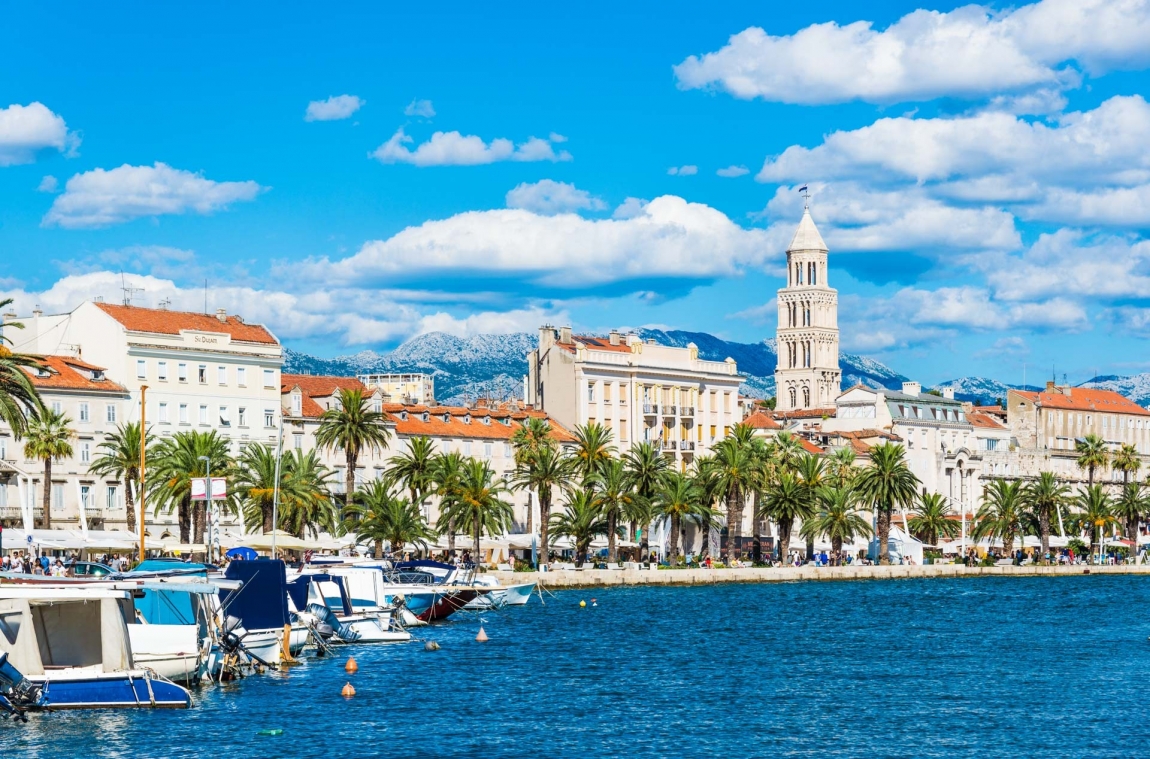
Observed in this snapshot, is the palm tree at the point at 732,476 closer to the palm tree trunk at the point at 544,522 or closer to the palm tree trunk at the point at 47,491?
the palm tree trunk at the point at 544,522

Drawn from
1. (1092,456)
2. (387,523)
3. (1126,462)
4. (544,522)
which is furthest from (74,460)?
(1126,462)

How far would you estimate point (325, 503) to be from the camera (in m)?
109

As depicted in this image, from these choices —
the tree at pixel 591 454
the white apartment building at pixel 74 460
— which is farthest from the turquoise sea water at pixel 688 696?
the tree at pixel 591 454

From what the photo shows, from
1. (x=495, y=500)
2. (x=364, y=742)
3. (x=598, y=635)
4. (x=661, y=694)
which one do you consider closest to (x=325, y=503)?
(x=495, y=500)

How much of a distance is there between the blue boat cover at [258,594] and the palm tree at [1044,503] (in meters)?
99.8

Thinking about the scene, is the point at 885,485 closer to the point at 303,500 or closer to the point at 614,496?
the point at 614,496

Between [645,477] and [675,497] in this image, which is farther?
[675,497]

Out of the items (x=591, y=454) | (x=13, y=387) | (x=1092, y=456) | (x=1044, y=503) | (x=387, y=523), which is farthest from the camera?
(x=1092, y=456)

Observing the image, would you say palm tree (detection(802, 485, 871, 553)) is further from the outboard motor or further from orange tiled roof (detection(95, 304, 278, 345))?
the outboard motor

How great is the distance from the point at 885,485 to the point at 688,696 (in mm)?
81492

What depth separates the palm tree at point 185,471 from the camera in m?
101

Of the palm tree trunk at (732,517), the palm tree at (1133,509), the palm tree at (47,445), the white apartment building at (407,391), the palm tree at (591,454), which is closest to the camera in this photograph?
the palm tree at (47,445)

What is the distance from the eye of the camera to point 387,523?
364ft

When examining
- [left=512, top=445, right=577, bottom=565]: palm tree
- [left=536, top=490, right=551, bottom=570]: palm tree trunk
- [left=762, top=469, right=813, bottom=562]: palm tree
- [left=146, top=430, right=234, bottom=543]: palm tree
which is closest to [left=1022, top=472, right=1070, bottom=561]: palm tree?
[left=762, top=469, right=813, bottom=562]: palm tree
